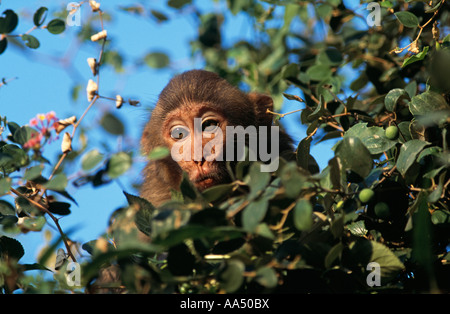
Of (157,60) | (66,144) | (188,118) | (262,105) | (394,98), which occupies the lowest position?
(66,144)

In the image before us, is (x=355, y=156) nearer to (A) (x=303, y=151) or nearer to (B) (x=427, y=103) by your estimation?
(A) (x=303, y=151)

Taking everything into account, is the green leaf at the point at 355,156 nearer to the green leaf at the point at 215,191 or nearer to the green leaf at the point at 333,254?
the green leaf at the point at 333,254

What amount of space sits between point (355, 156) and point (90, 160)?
3.64ft

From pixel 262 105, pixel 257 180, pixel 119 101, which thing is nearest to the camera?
pixel 257 180

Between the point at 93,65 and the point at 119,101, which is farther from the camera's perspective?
the point at 119,101

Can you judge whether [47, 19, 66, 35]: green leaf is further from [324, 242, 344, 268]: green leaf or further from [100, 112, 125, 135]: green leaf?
[324, 242, 344, 268]: green leaf

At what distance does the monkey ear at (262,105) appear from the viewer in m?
5.23

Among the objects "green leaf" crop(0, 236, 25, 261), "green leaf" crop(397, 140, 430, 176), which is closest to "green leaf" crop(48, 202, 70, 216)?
"green leaf" crop(0, 236, 25, 261)

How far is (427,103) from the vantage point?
104 inches

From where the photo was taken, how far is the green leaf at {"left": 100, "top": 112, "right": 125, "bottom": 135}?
7.79 feet

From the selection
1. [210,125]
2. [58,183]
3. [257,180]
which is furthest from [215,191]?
[210,125]

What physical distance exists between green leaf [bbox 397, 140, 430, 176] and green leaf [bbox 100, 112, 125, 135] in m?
1.31
